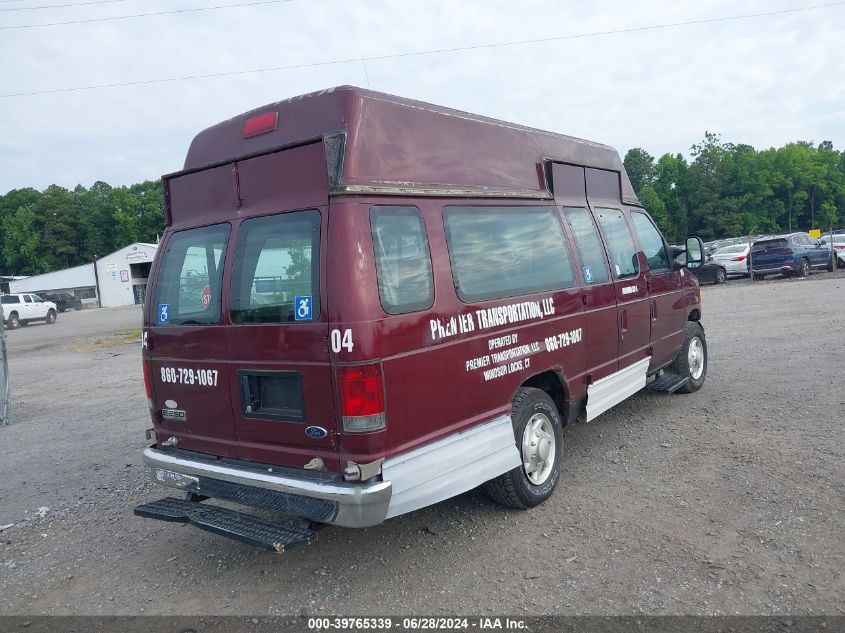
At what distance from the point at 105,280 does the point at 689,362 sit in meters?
63.3

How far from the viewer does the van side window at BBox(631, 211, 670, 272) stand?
6480 mm

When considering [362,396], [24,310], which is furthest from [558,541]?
[24,310]

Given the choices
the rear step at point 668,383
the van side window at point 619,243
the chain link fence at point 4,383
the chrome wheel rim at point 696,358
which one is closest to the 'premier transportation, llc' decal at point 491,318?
the van side window at point 619,243

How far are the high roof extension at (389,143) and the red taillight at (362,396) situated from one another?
98cm

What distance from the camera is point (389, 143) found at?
12.3ft

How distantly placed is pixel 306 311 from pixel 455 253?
1.07 m

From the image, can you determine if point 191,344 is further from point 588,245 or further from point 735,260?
point 735,260

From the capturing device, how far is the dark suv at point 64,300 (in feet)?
179

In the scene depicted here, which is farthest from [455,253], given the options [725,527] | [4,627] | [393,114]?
[4,627]

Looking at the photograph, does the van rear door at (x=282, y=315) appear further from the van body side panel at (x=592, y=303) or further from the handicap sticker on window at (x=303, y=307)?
the van body side panel at (x=592, y=303)

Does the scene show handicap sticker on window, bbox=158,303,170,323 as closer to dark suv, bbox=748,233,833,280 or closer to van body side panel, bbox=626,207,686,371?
van body side panel, bbox=626,207,686,371

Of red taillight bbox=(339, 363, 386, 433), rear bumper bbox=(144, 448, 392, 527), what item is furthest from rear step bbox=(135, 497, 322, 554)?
red taillight bbox=(339, 363, 386, 433)

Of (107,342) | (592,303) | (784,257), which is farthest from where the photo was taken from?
(784,257)

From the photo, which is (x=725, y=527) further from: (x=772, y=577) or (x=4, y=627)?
(x=4, y=627)
